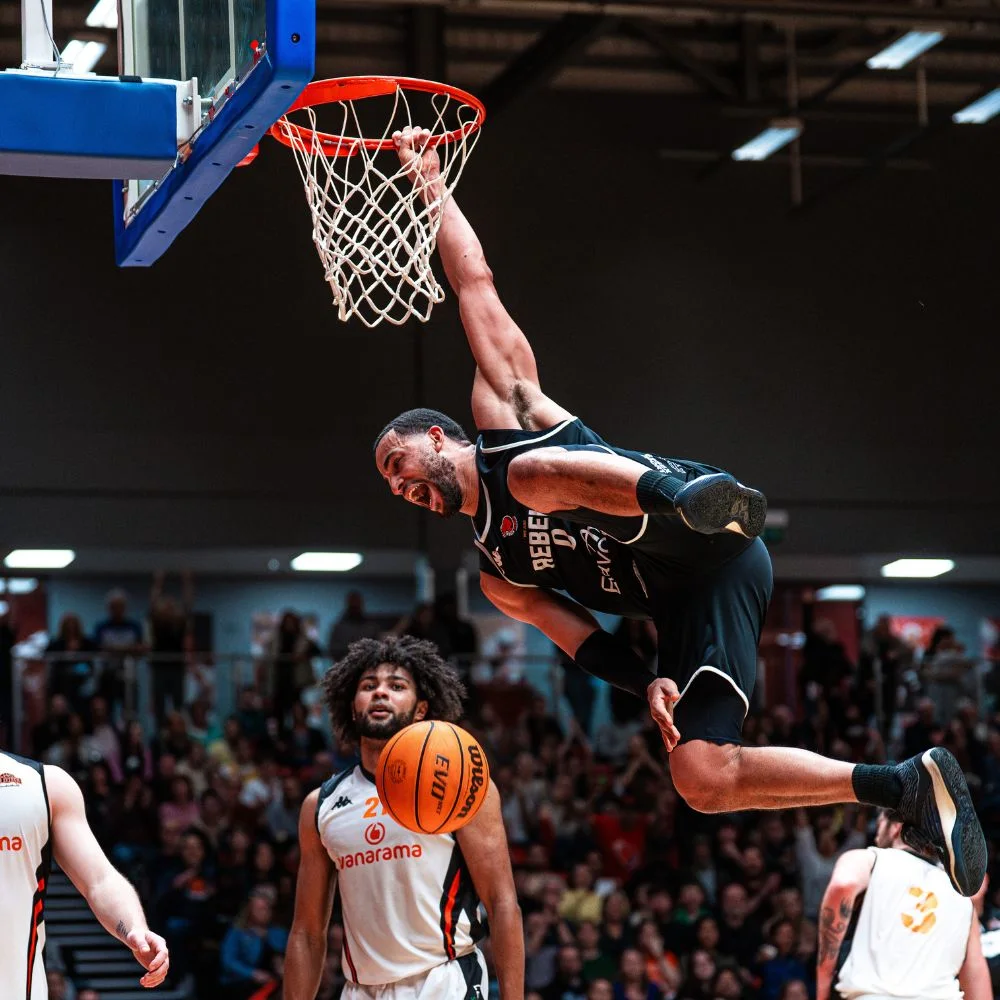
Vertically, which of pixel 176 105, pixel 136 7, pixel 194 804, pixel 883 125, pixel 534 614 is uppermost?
pixel 883 125

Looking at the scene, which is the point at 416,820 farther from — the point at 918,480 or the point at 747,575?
the point at 918,480

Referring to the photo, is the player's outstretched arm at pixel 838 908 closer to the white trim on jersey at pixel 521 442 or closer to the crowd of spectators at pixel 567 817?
the white trim on jersey at pixel 521 442

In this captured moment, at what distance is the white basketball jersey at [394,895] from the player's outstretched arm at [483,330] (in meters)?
1.64

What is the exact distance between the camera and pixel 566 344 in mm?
17125

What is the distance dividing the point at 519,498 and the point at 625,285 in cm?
1190

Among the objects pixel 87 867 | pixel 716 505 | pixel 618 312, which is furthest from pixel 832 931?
pixel 618 312

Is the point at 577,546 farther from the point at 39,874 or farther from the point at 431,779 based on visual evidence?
the point at 39,874

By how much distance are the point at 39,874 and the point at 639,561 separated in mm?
2336

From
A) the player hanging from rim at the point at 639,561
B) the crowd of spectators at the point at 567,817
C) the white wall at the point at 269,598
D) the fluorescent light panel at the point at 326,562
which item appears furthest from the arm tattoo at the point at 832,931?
the white wall at the point at 269,598

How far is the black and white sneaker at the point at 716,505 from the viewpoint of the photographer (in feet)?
17.0

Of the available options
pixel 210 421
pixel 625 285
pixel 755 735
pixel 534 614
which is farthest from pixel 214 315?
pixel 534 614

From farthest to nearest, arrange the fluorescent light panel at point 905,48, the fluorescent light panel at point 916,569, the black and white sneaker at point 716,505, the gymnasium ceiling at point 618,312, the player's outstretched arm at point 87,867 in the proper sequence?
the fluorescent light panel at point 916,569
the gymnasium ceiling at point 618,312
the fluorescent light panel at point 905,48
the player's outstretched arm at point 87,867
the black and white sneaker at point 716,505

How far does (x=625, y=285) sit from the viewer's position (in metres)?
17.4

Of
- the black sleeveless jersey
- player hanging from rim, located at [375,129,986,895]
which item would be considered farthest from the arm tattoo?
the black sleeveless jersey
